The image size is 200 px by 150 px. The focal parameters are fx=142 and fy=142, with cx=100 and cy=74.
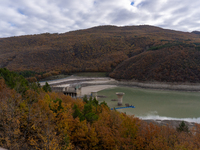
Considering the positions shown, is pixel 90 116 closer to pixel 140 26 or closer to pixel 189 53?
pixel 189 53

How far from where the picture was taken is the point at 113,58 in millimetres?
83500

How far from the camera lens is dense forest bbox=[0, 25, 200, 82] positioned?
175ft

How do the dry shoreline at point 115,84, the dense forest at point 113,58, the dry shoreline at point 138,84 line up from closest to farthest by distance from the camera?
the dry shoreline at point 138,84 → the dry shoreline at point 115,84 → the dense forest at point 113,58

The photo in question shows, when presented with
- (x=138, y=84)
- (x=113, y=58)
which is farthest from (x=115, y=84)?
(x=113, y=58)

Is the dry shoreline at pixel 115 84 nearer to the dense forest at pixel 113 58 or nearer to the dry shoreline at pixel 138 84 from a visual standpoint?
the dry shoreline at pixel 138 84

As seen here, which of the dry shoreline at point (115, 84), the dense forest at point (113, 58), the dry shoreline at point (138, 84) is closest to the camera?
the dry shoreline at point (138, 84)

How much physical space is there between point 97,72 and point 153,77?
100ft

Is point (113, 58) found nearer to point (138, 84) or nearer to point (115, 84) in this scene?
point (115, 84)

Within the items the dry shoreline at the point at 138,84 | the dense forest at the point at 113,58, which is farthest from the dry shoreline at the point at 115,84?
the dense forest at the point at 113,58

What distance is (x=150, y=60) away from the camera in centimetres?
6206

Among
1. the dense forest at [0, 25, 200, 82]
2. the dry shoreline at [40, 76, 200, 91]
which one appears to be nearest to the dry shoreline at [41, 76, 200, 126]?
the dry shoreline at [40, 76, 200, 91]

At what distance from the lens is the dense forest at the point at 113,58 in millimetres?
53219

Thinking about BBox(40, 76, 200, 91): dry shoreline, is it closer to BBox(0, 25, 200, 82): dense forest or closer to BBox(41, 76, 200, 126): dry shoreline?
BBox(41, 76, 200, 126): dry shoreline

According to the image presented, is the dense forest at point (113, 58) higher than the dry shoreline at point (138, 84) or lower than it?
higher
